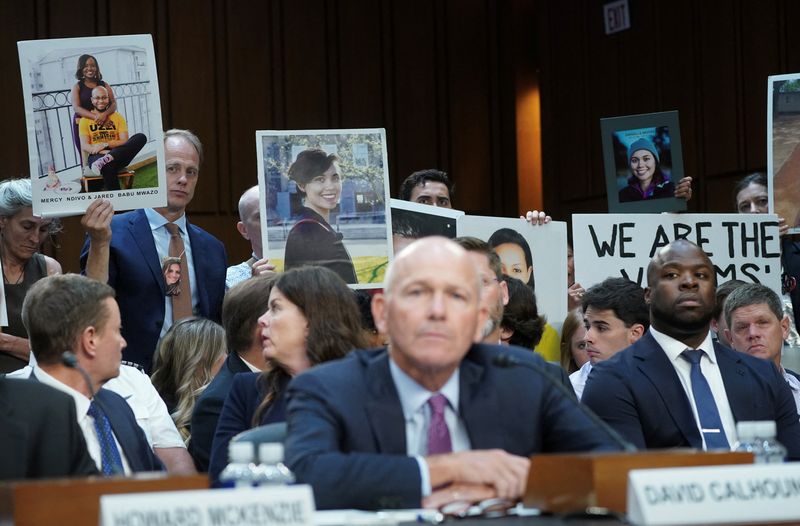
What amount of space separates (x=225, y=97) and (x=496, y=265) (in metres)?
4.96

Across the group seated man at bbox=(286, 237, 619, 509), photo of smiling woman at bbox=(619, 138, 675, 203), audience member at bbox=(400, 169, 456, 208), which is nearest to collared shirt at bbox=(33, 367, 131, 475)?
seated man at bbox=(286, 237, 619, 509)

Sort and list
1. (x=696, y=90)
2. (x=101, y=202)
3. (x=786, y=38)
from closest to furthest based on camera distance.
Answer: (x=101, y=202)
(x=786, y=38)
(x=696, y=90)

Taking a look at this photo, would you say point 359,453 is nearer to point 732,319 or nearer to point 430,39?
point 732,319

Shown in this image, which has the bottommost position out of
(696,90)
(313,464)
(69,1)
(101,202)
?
(313,464)

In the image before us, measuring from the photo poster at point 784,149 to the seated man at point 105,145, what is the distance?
303 cm

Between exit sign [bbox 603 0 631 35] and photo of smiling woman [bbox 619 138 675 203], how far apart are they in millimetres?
3416

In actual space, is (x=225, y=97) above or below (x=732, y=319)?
above

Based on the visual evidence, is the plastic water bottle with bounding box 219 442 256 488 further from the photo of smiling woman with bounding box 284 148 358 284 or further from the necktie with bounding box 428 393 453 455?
the photo of smiling woman with bounding box 284 148 358 284

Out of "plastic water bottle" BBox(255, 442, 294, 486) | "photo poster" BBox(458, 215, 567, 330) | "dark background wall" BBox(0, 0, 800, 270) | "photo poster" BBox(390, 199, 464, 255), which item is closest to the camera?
"plastic water bottle" BBox(255, 442, 294, 486)

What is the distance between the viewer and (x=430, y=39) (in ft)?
32.1

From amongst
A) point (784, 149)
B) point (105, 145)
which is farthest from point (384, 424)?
point (784, 149)

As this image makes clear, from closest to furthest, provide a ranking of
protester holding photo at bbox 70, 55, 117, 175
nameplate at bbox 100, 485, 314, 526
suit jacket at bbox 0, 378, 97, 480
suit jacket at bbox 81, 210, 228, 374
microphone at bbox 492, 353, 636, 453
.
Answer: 1. nameplate at bbox 100, 485, 314, 526
2. microphone at bbox 492, 353, 636, 453
3. suit jacket at bbox 0, 378, 97, 480
4. protester holding photo at bbox 70, 55, 117, 175
5. suit jacket at bbox 81, 210, 228, 374

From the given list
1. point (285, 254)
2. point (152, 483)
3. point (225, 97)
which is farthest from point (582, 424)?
point (225, 97)

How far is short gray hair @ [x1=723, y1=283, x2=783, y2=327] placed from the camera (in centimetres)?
559
